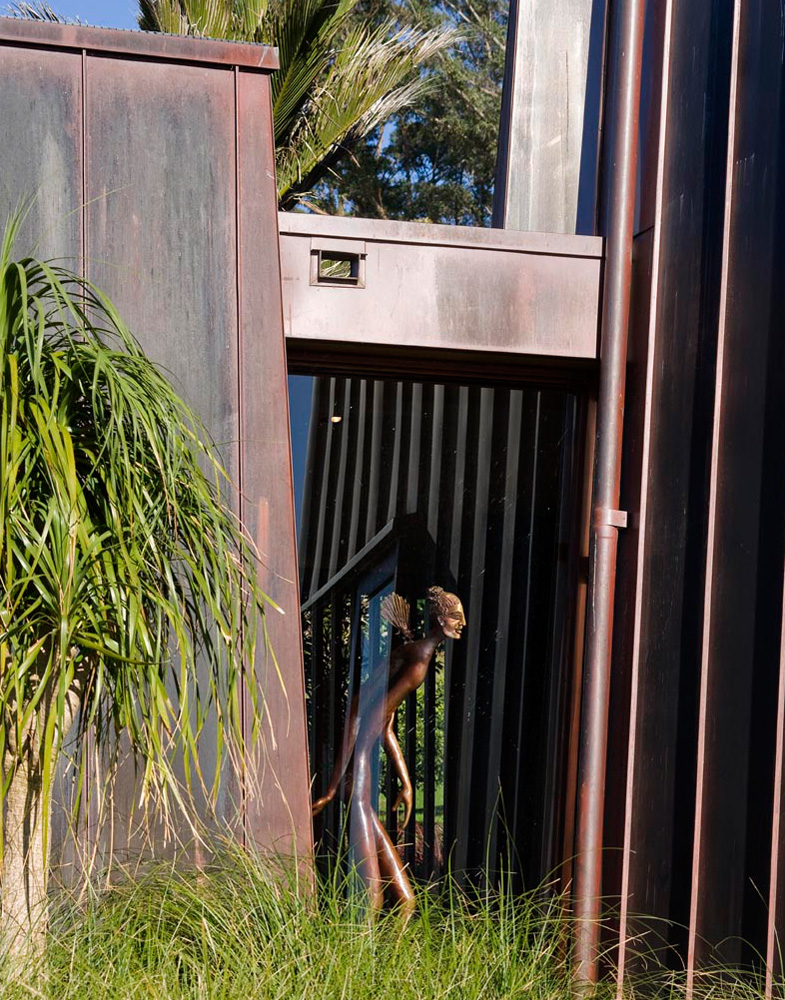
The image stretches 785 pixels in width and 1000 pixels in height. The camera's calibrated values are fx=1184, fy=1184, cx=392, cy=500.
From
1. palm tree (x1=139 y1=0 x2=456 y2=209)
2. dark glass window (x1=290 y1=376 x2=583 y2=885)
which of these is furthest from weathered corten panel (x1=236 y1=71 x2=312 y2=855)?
palm tree (x1=139 y1=0 x2=456 y2=209)

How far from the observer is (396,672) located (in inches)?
138

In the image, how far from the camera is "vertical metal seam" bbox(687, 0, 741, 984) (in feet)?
9.77

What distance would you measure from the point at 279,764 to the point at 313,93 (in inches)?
220

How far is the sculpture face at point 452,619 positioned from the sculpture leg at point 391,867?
0.57 metres

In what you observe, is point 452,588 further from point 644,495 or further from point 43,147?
point 43,147

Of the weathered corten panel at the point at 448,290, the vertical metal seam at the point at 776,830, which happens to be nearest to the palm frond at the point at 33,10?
the weathered corten panel at the point at 448,290

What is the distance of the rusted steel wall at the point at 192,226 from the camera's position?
3.00 m

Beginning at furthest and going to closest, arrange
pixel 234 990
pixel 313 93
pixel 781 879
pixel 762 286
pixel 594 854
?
1. pixel 313 93
2. pixel 594 854
3. pixel 762 286
4. pixel 781 879
5. pixel 234 990

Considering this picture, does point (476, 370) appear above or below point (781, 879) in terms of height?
above

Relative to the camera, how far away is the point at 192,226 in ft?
10.1

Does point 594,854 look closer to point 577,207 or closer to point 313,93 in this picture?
point 577,207

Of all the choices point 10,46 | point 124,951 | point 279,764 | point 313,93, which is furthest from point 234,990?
point 313,93

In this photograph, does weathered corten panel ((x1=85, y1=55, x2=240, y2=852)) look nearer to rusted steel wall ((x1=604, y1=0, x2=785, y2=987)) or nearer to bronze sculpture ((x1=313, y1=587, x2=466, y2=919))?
bronze sculpture ((x1=313, y1=587, x2=466, y2=919))

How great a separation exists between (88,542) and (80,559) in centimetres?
5
